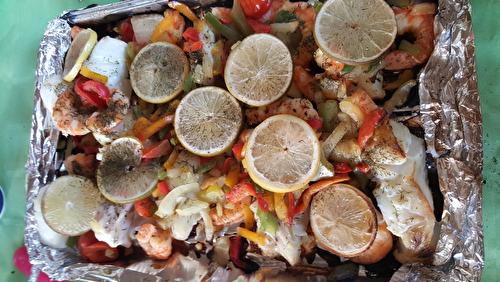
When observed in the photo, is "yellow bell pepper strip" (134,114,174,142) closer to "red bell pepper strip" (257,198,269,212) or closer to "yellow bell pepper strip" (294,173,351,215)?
"red bell pepper strip" (257,198,269,212)

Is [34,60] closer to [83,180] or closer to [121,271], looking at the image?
[83,180]

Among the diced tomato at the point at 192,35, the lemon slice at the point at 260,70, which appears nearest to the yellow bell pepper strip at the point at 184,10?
the diced tomato at the point at 192,35

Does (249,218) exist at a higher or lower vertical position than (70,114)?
lower

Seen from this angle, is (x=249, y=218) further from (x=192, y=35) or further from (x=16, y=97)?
(x=16, y=97)

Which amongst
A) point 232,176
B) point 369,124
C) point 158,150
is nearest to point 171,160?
point 158,150

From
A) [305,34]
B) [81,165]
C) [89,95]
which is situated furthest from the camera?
[81,165]

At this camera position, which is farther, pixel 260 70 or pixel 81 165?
pixel 81 165

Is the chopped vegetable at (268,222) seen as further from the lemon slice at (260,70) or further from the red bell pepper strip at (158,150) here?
the red bell pepper strip at (158,150)

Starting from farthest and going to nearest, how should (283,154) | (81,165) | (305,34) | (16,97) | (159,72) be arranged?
(16,97), (81,165), (159,72), (305,34), (283,154)
